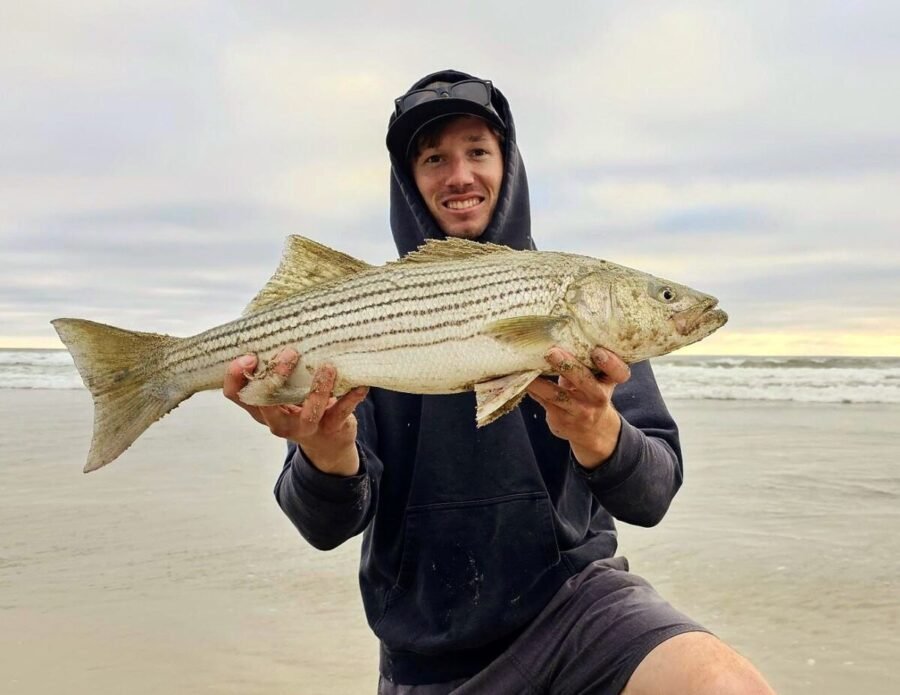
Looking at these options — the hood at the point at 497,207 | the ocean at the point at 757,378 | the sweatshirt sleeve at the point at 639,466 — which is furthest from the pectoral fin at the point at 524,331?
the ocean at the point at 757,378

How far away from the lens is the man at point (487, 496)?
3.62 meters

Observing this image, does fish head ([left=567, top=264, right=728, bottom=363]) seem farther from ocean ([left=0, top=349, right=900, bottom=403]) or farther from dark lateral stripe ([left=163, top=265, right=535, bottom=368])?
ocean ([left=0, top=349, right=900, bottom=403])

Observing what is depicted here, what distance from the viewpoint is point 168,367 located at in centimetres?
386

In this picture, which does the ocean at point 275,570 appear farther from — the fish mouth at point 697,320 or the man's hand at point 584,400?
the fish mouth at point 697,320

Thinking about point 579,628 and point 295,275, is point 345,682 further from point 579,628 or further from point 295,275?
point 295,275

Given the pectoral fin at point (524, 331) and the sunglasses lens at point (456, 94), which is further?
the sunglasses lens at point (456, 94)

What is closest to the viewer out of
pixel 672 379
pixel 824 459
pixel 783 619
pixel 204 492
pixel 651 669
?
pixel 651 669

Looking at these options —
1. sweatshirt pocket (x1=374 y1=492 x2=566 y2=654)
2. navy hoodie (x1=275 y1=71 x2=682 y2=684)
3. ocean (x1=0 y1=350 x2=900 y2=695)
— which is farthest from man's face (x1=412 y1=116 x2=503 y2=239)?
ocean (x1=0 y1=350 x2=900 y2=695)

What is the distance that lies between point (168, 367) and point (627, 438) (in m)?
2.12

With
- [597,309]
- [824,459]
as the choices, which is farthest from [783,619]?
[824,459]

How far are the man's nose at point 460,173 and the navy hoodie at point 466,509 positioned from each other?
3.96 feet

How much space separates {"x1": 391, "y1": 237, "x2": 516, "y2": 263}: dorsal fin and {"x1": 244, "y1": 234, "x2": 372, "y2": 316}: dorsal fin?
247mm

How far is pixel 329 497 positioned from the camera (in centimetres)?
400

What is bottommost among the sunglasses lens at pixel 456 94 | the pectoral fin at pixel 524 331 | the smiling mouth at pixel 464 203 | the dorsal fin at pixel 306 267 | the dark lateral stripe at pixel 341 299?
the pectoral fin at pixel 524 331
